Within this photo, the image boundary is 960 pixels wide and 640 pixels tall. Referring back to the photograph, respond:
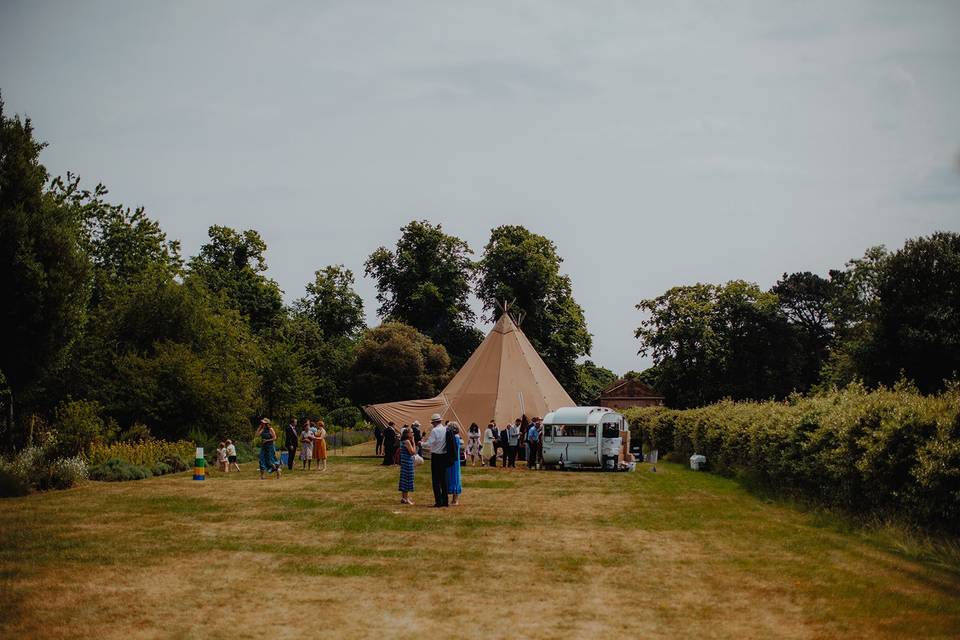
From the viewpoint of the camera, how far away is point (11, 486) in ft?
57.3

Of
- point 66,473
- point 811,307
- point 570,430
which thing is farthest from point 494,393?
point 811,307

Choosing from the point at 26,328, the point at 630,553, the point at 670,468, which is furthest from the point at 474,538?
the point at 670,468

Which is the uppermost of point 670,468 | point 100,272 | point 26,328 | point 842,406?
point 100,272

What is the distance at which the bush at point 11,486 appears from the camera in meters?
17.4

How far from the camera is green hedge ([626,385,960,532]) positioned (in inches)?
469

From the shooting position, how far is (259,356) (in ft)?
126

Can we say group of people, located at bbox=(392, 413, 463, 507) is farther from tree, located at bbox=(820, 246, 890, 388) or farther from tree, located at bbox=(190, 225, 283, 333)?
tree, located at bbox=(190, 225, 283, 333)

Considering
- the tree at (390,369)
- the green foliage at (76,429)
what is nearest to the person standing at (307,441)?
the green foliage at (76,429)

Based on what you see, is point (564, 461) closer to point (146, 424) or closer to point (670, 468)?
point (670, 468)

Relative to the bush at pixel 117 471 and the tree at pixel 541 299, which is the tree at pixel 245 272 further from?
the bush at pixel 117 471

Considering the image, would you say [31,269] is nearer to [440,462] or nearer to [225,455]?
[225,455]

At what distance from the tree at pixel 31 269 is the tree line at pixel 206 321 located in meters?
0.03

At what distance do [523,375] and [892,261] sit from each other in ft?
55.8

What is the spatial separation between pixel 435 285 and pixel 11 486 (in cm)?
4078
